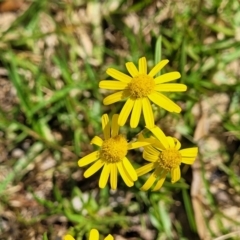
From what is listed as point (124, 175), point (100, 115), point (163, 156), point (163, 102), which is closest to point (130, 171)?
point (124, 175)

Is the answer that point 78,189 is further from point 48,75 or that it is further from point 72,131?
point 48,75

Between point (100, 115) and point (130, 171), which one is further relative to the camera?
point (100, 115)

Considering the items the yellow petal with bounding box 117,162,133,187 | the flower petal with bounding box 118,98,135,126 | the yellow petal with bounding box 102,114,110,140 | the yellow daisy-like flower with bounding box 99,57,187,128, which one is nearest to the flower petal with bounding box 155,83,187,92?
the yellow daisy-like flower with bounding box 99,57,187,128

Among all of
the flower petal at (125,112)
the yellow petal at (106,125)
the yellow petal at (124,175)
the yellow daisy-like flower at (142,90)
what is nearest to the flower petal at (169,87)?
the yellow daisy-like flower at (142,90)

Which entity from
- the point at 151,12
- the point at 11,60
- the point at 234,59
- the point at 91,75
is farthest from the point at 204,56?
the point at 11,60

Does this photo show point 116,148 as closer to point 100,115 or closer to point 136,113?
point 136,113

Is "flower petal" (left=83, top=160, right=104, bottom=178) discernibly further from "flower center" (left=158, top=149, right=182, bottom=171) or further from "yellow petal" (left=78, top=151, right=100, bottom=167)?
"flower center" (left=158, top=149, right=182, bottom=171)

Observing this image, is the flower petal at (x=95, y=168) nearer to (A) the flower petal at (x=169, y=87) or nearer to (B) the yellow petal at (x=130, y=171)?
(B) the yellow petal at (x=130, y=171)
